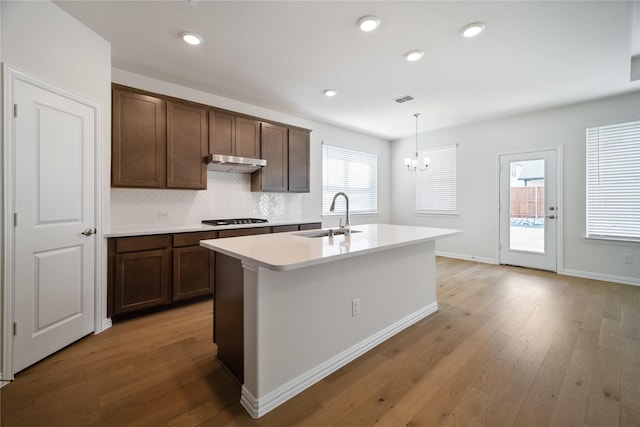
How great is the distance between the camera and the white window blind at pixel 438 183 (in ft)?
18.6

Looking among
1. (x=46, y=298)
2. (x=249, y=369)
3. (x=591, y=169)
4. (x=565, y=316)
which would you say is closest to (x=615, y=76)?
(x=591, y=169)

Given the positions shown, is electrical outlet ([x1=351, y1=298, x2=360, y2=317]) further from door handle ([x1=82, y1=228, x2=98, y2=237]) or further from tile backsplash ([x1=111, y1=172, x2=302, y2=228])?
tile backsplash ([x1=111, y1=172, x2=302, y2=228])

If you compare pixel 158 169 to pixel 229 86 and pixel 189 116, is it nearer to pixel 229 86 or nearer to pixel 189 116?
pixel 189 116

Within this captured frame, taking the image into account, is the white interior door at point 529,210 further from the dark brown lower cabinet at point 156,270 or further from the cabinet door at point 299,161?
the dark brown lower cabinet at point 156,270

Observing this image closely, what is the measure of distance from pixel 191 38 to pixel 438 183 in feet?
16.7

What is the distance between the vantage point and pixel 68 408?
159cm

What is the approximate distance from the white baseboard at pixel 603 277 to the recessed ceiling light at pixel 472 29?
159 inches

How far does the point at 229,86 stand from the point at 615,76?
15.5 ft

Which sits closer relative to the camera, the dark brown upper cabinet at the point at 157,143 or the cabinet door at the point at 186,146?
the dark brown upper cabinet at the point at 157,143

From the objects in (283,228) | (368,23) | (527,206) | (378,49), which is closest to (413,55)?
(378,49)

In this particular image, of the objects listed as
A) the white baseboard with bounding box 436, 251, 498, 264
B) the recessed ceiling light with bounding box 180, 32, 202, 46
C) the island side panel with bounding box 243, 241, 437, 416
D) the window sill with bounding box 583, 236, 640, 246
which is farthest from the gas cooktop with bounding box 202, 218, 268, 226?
the window sill with bounding box 583, 236, 640, 246

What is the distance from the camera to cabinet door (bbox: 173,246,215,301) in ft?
9.97

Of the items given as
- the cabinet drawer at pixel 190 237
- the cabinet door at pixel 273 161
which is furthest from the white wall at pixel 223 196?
the cabinet drawer at pixel 190 237

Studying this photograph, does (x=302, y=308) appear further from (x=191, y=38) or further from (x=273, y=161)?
(x=273, y=161)
